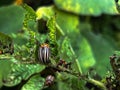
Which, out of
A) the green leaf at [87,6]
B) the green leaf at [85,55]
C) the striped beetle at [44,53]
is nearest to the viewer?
the striped beetle at [44,53]

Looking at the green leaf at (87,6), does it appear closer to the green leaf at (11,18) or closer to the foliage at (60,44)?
the foliage at (60,44)

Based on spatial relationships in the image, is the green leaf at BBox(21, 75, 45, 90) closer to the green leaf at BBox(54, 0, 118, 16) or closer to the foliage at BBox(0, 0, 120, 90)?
the foliage at BBox(0, 0, 120, 90)

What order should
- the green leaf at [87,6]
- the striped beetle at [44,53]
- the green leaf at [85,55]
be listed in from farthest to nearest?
the green leaf at [87,6] → the green leaf at [85,55] → the striped beetle at [44,53]

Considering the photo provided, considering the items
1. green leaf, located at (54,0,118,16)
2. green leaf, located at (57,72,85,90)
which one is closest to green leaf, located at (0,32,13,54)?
green leaf, located at (57,72,85,90)

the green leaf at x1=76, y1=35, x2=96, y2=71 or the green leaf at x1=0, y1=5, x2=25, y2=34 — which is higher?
the green leaf at x1=0, y1=5, x2=25, y2=34

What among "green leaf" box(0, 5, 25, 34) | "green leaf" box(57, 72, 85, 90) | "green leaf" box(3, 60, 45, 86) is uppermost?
"green leaf" box(0, 5, 25, 34)

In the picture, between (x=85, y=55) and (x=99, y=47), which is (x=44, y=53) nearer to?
(x=85, y=55)

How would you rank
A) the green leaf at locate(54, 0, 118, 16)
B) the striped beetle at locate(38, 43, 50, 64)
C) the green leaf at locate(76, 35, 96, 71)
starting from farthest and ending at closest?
the green leaf at locate(54, 0, 118, 16), the green leaf at locate(76, 35, 96, 71), the striped beetle at locate(38, 43, 50, 64)

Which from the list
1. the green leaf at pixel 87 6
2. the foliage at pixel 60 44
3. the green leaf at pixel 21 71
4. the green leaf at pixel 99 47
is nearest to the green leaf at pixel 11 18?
the foliage at pixel 60 44

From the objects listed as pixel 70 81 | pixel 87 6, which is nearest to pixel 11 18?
pixel 87 6
